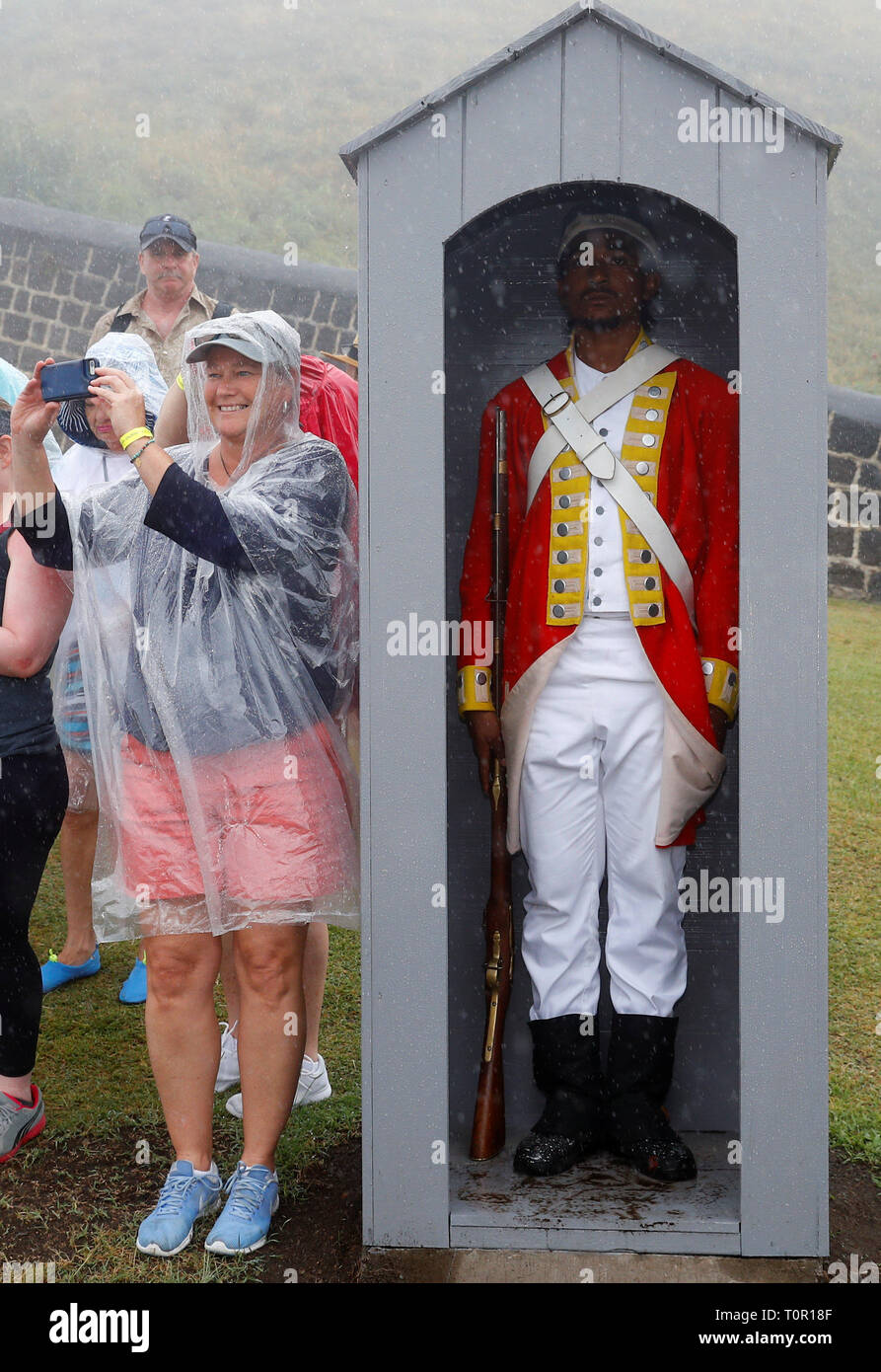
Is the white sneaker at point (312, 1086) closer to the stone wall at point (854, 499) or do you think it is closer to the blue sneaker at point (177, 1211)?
the blue sneaker at point (177, 1211)

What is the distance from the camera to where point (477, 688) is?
333 cm

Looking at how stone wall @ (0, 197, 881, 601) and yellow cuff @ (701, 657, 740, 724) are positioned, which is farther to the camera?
stone wall @ (0, 197, 881, 601)

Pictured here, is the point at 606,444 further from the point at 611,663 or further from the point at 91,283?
the point at 91,283

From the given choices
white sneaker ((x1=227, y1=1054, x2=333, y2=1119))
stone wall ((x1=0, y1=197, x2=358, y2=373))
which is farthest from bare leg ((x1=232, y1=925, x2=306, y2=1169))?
stone wall ((x1=0, y1=197, x2=358, y2=373))

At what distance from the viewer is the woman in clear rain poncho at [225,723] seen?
3.07 meters

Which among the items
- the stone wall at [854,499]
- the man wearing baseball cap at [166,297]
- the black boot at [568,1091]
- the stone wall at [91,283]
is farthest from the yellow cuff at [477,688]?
the stone wall at [91,283]

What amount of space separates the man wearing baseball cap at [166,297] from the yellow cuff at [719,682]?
3.13 m

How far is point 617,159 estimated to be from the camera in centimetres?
293

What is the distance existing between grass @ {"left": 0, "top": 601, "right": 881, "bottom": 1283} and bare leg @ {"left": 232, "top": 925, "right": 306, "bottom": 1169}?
1.16ft

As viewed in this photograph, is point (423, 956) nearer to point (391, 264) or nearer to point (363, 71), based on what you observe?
point (391, 264)

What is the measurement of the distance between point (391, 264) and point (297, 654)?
83 centimetres

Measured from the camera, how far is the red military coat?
3.22 meters

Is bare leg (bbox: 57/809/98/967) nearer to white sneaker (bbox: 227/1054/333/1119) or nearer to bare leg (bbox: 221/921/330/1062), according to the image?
bare leg (bbox: 221/921/330/1062)

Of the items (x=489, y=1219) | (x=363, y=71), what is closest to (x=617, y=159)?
(x=489, y=1219)
